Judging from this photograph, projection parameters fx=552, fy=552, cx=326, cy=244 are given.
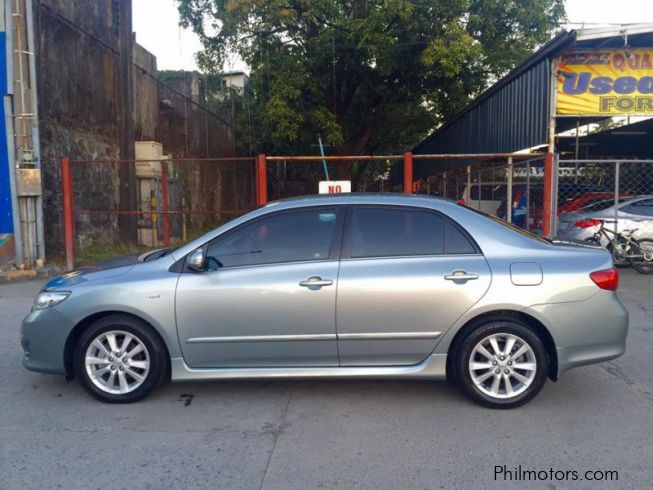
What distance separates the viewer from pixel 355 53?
17.7m

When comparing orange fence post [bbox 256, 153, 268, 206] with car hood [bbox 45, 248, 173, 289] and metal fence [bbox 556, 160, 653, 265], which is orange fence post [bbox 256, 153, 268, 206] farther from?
metal fence [bbox 556, 160, 653, 265]

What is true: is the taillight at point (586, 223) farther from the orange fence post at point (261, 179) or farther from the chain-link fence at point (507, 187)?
the orange fence post at point (261, 179)

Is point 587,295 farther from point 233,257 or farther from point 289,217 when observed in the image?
point 233,257

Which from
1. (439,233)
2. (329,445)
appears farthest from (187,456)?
(439,233)

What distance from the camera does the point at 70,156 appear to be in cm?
1182

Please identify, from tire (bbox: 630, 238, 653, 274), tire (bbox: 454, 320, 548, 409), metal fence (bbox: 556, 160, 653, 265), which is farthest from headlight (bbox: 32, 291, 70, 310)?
tire (bbox: 630, 238, 653, 274)

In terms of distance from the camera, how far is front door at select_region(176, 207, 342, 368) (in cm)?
419

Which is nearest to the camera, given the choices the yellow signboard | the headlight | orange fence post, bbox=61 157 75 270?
the headlight

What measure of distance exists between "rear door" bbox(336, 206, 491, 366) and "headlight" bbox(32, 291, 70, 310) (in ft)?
7.13

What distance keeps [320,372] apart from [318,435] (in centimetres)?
55

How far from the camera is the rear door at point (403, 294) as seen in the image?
13.6 ft

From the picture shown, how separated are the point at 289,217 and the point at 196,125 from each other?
55.1 feet

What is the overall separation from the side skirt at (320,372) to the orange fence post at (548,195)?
593 cm

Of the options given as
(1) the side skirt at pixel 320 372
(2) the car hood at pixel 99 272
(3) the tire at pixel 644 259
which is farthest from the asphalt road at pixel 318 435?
(3) the tire at pixel 644 259
